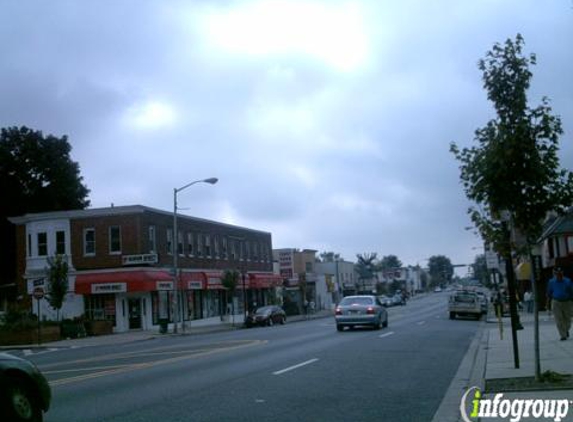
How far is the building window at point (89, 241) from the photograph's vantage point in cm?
4797

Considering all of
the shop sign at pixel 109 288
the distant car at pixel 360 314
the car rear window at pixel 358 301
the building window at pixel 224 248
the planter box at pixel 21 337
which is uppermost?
the building window at pixel 224 248

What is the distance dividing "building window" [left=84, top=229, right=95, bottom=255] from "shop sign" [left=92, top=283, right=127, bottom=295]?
3.22 meters

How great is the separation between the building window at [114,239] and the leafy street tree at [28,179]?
15.5 meters

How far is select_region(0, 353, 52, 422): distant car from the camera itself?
9.06m

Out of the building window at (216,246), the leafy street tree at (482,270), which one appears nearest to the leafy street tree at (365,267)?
the leafy street tree at (482,270)

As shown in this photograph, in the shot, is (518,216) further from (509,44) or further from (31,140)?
(31,140)

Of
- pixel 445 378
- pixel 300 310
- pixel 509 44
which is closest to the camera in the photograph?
pixel 509 44

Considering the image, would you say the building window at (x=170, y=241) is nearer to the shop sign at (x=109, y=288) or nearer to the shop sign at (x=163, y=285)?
the shop sign at (x=163, y=285)

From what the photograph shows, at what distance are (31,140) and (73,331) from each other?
1012 inches

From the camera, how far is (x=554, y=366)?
13.4 metres

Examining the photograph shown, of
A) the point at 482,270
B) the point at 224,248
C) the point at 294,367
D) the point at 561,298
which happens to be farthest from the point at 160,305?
the point at 482,270

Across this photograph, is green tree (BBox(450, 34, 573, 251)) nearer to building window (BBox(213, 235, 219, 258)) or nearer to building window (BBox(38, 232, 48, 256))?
building window (BBox(38, 232, 48, 256))

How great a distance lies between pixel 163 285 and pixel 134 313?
2730 mm

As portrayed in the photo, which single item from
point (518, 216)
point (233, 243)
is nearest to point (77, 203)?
point (233, 243)
